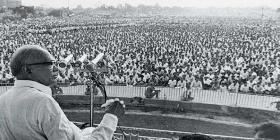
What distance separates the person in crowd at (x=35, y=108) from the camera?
5.13 ft

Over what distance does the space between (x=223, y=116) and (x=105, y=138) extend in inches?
407

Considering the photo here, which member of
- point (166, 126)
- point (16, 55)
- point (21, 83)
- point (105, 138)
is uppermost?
point (16, 55)

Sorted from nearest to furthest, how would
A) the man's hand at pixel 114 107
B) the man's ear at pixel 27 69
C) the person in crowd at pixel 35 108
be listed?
the person in crowd at pixel 35 108
the man's ear at pixel 27 69
the man's hand at pixel 114 107

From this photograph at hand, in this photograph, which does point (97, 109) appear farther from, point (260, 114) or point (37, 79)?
point (37, 79)

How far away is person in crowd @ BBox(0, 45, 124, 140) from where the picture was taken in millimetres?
1562

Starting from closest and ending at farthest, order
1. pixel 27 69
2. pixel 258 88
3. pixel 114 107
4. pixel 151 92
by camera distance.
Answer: pixel 27 69 → pixel 114 107 → pixel 151 92 → pixel 258 88

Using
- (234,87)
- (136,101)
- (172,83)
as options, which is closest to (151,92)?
(136,101)

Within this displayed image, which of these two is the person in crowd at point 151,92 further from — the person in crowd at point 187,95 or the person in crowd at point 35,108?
the person in crowd at point 35,108

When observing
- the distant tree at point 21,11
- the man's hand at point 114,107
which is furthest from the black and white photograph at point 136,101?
the distant tree at point 21,11

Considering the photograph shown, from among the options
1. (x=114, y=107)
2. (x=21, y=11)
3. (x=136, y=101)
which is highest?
(x=21, y=11)

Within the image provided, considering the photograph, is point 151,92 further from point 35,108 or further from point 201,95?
point 35,108

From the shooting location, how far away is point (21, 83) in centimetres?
171

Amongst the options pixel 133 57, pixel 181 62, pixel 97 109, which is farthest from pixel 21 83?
pixel 133 57

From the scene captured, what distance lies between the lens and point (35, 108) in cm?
157
